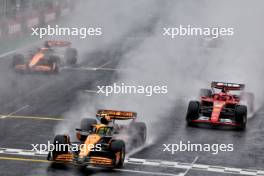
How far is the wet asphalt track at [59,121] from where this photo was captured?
31.1 m

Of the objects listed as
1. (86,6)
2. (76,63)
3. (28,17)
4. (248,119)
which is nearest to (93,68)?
(76,63)

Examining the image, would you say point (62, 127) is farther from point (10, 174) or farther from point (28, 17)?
point (28, 17)

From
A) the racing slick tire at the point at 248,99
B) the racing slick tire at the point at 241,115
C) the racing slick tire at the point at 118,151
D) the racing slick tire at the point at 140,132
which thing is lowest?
the racing slick tire at the point at 118,151

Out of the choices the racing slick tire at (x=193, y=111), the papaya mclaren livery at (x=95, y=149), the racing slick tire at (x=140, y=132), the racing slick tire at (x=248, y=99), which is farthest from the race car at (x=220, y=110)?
the papaya mclaren livery at (x=95, y=149)

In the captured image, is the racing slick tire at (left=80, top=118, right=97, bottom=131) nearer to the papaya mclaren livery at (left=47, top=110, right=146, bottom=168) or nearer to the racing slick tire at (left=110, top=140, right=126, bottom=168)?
the papaya mclaren livery at (left=47, top=110, right=146, bottom=168)

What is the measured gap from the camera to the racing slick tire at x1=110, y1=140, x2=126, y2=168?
3073cm

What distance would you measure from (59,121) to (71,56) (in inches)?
536

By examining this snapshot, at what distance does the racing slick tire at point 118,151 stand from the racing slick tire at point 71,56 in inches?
822

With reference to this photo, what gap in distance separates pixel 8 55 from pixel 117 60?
256 inches

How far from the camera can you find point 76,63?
53.0m

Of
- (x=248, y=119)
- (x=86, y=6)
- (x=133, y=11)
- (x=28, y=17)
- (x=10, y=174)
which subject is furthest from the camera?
(x=133, y=11)

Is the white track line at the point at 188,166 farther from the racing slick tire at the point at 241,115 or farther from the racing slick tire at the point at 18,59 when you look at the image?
the racing slick tire at the point at 18,59

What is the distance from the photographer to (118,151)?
30750mm

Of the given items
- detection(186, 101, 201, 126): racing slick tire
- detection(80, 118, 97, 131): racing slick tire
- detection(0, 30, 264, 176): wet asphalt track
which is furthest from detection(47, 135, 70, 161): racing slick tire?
detection(186, 101, 201, 126): racing slick tire
